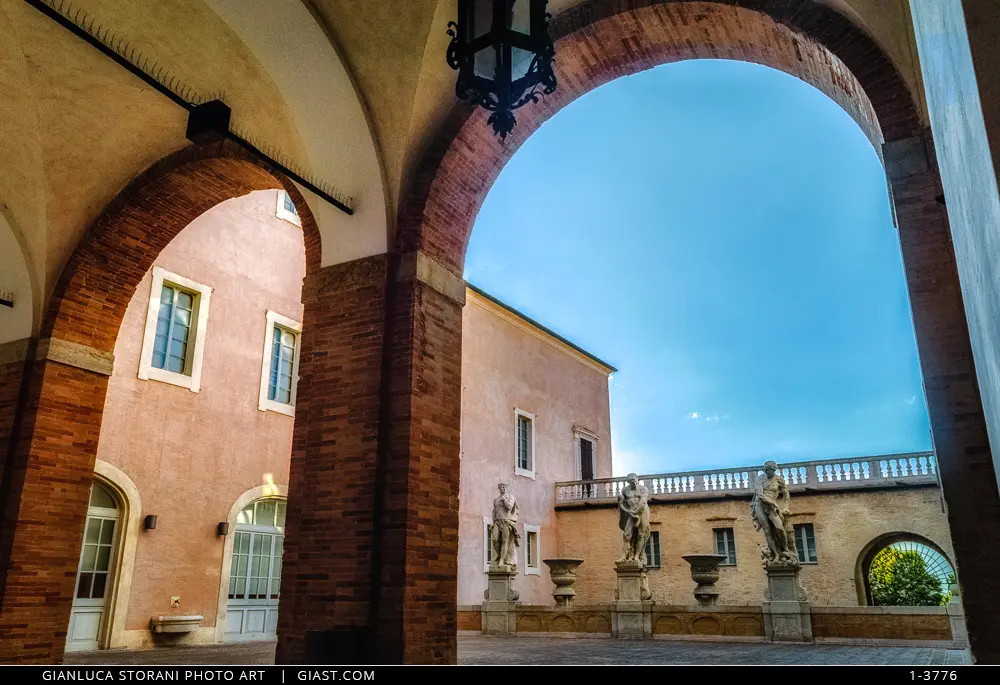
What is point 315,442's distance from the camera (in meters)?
7.52

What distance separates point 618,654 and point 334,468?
6.42 meters

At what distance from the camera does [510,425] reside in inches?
988

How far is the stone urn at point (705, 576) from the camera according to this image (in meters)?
15.8

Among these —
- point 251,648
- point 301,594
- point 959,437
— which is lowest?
point 251,648

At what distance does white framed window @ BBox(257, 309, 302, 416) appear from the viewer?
54.7 feet

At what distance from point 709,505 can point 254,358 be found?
14.9 metres

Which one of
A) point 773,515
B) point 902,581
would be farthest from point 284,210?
point 902,581

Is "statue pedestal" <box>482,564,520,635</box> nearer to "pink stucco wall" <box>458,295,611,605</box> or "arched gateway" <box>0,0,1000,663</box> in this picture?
"pink stucco wall" <box>458,295,611,605</box>

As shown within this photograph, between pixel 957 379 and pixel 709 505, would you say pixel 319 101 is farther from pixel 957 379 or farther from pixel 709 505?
pixel 709 505

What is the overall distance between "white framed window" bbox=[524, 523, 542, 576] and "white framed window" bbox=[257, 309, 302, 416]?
10545 mm

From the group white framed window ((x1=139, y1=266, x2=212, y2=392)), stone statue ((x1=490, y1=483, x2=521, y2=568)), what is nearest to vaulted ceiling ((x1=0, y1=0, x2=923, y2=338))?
white framed window ((x1=139, y1=266, x2=212, y2=392))

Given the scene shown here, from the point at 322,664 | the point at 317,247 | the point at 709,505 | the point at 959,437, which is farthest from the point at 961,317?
the point at 709,505

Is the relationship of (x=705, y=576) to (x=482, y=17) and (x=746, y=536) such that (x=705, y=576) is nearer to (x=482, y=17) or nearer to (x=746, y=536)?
(x=746, y=536)

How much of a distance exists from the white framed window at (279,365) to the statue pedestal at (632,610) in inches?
320
